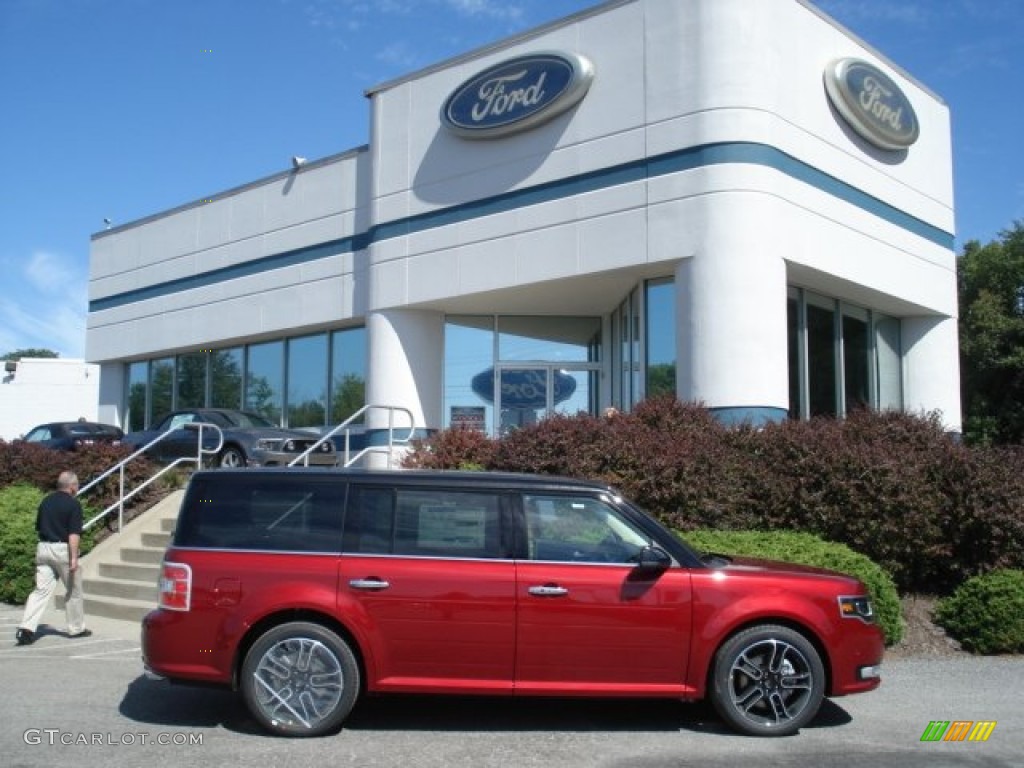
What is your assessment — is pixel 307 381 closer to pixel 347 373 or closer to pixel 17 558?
pixel 347 373

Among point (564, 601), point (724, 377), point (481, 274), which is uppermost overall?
point (481, 274)

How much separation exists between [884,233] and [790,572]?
12077 mm

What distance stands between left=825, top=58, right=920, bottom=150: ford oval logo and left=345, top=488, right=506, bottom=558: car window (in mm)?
12171

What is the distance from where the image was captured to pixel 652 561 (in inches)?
255

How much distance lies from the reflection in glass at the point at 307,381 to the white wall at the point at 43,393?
89.5 feet

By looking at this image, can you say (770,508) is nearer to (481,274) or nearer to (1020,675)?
(1020,675)

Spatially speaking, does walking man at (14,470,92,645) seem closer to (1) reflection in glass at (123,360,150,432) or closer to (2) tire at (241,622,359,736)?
(2) tire at (241,622,359,736)

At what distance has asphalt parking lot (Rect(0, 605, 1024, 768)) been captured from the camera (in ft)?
19.8

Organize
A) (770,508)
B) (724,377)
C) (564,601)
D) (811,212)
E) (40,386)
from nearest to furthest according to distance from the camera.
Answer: (564,601) < (770,508) < (724,377) < (811,212) < (40,386)

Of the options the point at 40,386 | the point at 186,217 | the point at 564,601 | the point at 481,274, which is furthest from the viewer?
the point at 40,386

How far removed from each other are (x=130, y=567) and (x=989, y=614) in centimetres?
957

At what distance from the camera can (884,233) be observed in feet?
56.7

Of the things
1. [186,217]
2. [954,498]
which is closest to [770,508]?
[954,498]

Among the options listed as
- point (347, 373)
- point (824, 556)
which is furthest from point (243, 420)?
point (824, 556)
